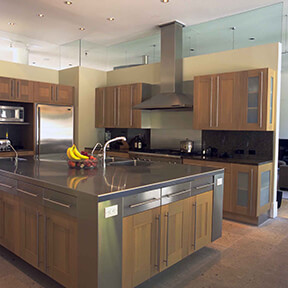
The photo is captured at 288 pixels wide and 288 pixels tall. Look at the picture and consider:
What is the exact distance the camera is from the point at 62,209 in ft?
6.95

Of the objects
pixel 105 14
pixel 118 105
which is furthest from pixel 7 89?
pixel 105 14

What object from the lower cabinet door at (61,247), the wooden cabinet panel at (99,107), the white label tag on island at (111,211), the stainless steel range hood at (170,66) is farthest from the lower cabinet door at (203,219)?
the wooden cabinet panel at (99,107)

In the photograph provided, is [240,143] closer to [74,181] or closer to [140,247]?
[140,247]

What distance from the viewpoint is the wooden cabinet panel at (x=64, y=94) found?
237 inches

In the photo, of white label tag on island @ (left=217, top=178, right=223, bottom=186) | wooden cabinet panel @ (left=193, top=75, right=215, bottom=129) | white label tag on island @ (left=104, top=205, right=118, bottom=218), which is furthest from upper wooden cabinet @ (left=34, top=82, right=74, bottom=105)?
white label tag on island @ (left=104, top=205, right=118, bottom=218)

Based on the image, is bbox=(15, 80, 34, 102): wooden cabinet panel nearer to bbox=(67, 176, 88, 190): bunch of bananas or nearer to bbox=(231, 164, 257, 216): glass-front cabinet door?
bbox=(67, 176, 88, 190): bunch of bananas

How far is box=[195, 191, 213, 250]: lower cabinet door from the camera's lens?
9.28ft

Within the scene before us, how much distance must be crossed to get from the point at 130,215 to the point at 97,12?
3932 mm

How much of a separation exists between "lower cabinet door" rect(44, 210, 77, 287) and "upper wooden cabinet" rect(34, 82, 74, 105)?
3943 millimetres

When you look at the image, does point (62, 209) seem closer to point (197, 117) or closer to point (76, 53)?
point (197, 117)

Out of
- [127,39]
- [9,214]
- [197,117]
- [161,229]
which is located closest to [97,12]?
[127,39]

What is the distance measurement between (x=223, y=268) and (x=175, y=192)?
3.13 ft

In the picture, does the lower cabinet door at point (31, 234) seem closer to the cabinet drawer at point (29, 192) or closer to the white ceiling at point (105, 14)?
the cabinet drawer at point (29, 192)

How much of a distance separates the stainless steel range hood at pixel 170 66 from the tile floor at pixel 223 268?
8.70ft
